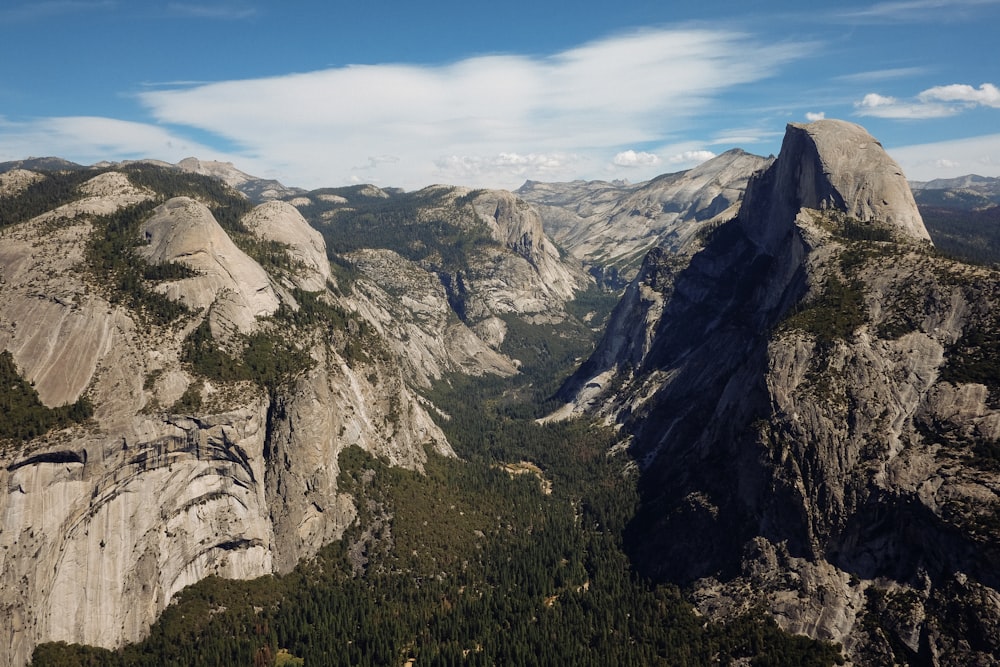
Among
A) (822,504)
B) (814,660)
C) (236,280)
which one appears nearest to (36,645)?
(236,280)

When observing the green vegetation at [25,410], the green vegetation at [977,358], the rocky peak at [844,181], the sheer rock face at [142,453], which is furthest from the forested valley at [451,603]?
the rocky peak at [844,181]

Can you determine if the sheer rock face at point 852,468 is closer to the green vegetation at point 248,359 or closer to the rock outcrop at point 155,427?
the rock outcrop at point 155,427

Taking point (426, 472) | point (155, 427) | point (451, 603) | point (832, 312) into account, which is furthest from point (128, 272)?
point (832, 312)

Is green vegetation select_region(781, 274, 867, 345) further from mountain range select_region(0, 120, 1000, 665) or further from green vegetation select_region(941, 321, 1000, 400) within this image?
green vegetation select_region(941, 321, 1000, 400)

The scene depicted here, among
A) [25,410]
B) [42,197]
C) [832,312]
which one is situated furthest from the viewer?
[42,197]

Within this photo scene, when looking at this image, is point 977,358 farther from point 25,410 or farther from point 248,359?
point 25,410

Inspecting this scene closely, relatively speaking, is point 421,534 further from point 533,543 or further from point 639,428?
point 639,428

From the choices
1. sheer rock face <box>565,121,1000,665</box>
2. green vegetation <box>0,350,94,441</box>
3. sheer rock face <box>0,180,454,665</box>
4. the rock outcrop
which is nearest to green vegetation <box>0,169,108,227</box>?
the rock outcrop
